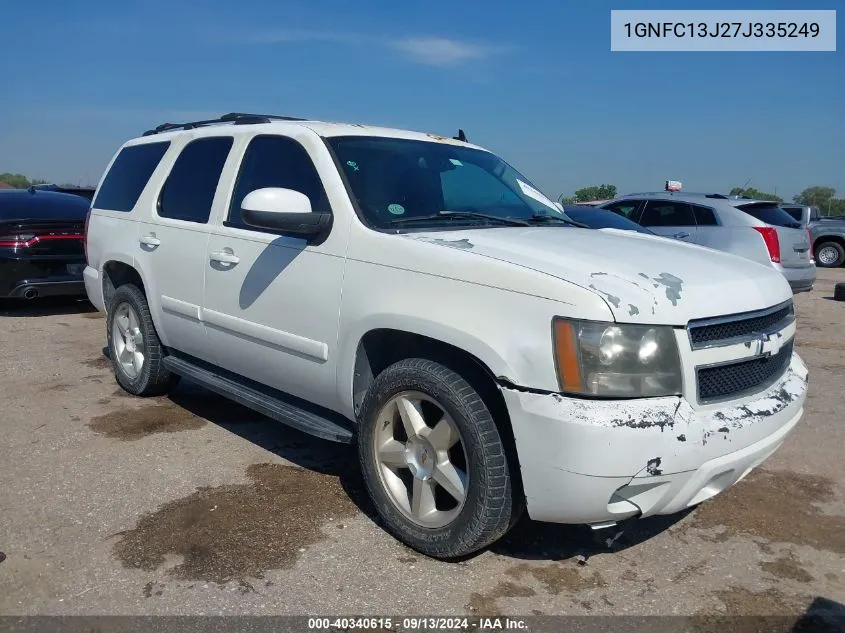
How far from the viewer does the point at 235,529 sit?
3.49m

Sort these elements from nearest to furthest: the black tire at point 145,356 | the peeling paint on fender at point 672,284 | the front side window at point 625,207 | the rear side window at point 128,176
Answer: the peeling paint on fender at point 672,284, the black tire at point 145,356, the rear side window at point 128,176, the front side window at point 625,207

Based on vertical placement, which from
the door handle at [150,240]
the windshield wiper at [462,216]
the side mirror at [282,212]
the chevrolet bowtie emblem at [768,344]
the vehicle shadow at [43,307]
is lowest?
the vehicle shadow at [43,307]

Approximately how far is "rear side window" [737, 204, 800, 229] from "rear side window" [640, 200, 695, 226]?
72 centimetres

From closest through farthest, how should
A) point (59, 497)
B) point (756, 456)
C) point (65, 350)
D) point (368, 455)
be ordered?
point (756, 456) → point (368, 455) → point (59, 497) → point (65, 350)

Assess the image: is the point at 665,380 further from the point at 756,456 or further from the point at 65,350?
the point at 65,350

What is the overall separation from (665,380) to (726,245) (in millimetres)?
7726

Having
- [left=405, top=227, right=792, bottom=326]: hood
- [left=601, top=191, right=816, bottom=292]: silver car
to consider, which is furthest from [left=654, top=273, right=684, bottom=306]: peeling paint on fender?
[left=601, top=191, right=816, bottom=292]: silver car

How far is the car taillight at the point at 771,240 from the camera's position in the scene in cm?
955

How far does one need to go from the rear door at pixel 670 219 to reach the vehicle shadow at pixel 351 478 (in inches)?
278

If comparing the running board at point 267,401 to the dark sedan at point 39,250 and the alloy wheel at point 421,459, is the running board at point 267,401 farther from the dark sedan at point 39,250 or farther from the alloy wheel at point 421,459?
the dark sedan at point 39,250

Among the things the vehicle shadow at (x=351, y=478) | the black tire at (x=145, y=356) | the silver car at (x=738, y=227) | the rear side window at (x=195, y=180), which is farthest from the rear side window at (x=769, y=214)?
the black tire at (x=145, y=356)

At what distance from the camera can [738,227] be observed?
978cm

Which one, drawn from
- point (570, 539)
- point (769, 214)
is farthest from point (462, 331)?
point (769, 214)

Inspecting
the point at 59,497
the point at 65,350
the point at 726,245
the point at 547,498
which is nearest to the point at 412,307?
the point at 547,498
